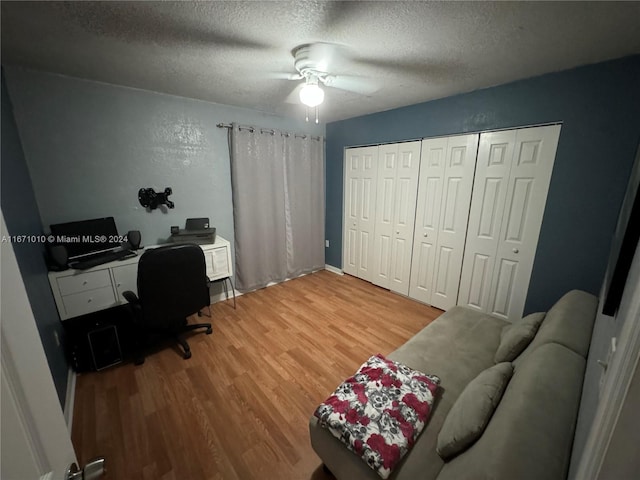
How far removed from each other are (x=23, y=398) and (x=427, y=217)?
307cm

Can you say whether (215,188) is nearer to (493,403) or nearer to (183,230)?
(183,230)

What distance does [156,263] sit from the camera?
1.84m

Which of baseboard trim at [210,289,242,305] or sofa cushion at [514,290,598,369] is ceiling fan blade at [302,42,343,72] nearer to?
sofa cushion at [514,290,598,369]

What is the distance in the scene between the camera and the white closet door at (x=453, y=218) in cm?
251

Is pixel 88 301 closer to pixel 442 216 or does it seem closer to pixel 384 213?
pixel 384 213

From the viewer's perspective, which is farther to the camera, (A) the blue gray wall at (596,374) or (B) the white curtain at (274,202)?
(B) the white curtain at (274,202)

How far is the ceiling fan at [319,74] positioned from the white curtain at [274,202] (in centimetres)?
101

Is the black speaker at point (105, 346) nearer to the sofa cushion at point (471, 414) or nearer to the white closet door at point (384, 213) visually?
the sofa cushion at point (471, 414)

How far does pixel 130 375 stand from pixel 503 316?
339 cm

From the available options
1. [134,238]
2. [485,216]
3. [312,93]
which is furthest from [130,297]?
[485,216]

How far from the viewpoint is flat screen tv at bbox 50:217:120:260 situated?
204 centimetres

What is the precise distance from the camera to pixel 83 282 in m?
1.94

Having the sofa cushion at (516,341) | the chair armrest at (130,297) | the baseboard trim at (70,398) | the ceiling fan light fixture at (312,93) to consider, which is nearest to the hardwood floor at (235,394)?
the baseboard trim at (70,398)

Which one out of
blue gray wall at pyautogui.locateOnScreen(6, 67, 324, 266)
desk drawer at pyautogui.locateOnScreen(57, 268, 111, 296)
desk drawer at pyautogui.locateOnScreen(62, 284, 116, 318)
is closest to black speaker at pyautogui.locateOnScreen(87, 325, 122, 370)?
desk drawer at pyautogui.locateOnScreen(62, 284, 116, 318)
